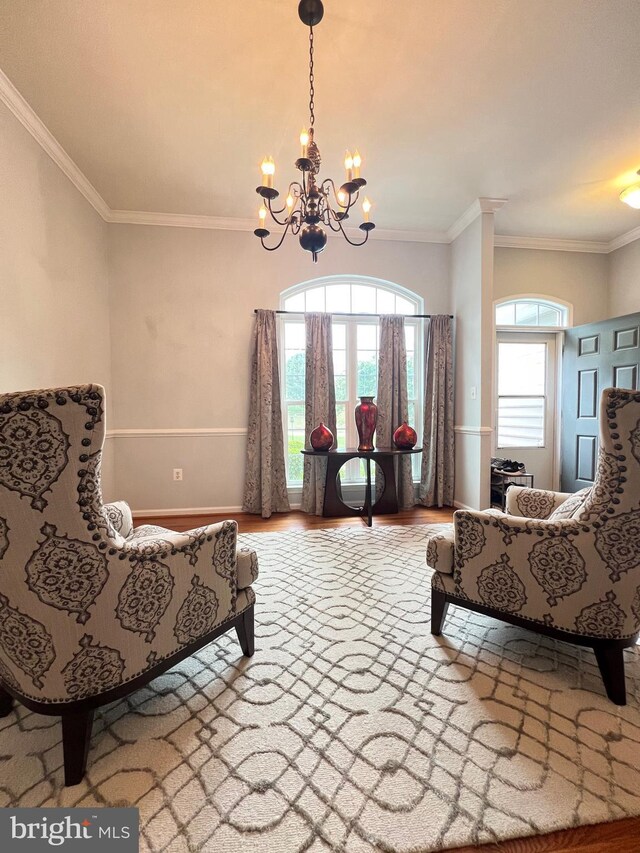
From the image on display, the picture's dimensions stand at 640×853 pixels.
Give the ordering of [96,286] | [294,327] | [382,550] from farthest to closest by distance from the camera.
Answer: [294,327], [96,286], [382,550]

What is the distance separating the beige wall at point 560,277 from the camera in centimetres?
399

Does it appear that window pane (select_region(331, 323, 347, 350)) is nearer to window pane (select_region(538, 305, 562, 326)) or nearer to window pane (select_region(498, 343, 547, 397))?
window pane (select_region(498, 343, 547, 397))

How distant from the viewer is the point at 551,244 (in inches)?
158

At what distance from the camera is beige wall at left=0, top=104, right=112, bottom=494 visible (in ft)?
7.10

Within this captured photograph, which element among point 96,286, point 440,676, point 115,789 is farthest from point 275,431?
point 115,789

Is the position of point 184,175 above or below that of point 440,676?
above

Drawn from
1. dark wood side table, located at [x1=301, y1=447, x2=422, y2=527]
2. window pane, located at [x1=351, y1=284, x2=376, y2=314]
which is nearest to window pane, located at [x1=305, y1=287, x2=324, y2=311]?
window pane, located at [x1=351, y1=284, x2=376, y2=314]

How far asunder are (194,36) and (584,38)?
6.45 ft

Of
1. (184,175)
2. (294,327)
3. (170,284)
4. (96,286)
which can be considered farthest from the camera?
(294,327)

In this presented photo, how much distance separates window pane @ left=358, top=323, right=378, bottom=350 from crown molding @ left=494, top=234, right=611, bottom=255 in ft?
5.39

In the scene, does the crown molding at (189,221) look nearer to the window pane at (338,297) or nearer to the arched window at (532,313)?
the window pane at (338,297)

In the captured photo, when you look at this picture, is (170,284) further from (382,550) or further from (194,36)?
(382,550)

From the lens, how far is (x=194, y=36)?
179 centimetres

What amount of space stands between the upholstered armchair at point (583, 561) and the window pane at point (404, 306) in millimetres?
2990
